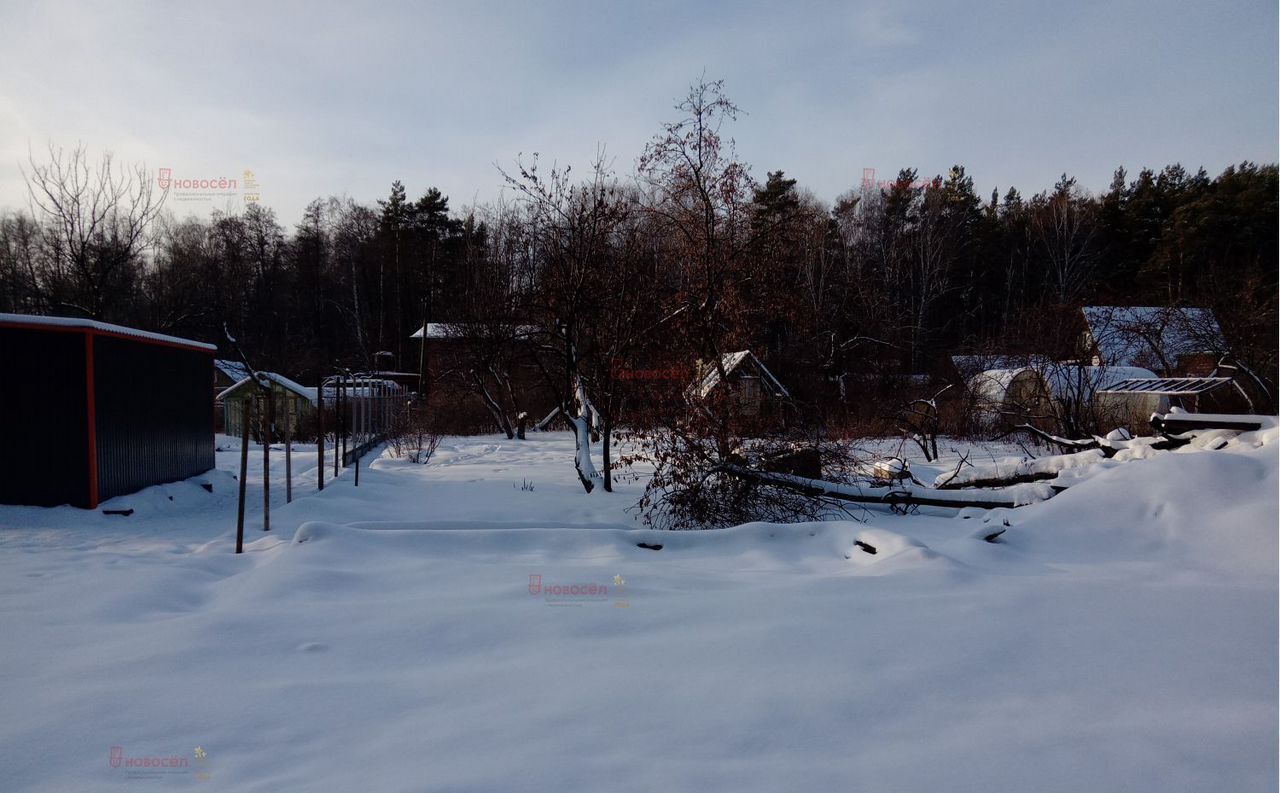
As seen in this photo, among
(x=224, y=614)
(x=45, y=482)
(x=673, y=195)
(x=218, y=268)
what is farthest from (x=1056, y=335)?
(x=218, y=268)

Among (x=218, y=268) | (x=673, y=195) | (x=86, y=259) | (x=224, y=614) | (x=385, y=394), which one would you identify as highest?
(x=218, y=268)

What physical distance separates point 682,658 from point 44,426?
28.8 ft

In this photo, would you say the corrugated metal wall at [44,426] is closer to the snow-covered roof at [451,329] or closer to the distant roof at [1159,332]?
the snow-covered roof at [451,329]

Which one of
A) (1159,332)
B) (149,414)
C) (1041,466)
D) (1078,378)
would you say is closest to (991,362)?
(1078,378)

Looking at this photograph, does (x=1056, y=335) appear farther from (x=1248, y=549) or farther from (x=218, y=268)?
(x=218, y=268)

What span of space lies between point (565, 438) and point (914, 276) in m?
21.1

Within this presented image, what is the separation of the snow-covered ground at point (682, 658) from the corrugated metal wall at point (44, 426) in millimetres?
3136

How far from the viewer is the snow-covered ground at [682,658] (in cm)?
223

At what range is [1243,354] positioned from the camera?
1094cm

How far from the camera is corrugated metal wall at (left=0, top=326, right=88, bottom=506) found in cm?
793

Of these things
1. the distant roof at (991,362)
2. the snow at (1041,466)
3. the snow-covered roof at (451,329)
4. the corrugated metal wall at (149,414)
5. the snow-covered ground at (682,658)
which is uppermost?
the snow-covered roof at (451,329)

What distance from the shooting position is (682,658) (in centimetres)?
306

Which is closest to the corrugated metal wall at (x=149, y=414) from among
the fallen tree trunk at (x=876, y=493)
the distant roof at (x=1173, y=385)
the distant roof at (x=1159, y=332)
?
the fallen tree trunk at (x=876, y=493)

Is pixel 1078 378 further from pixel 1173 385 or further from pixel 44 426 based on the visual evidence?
pixel 44 426
